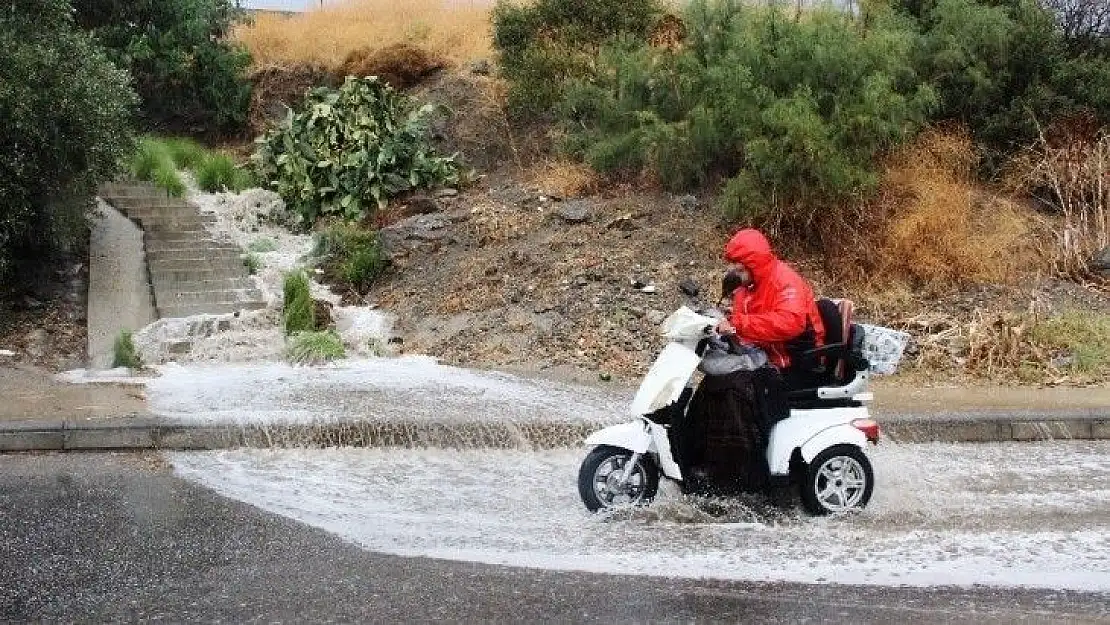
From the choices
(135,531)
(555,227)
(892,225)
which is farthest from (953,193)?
(135,531)

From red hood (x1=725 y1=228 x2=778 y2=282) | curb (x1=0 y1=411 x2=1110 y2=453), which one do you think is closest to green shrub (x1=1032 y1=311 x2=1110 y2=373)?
curb (x1=0 y1=411 x2=1110 y2=453)

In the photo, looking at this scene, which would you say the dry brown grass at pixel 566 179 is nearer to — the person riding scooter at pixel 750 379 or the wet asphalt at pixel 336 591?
the person riding scooter at pixel 750 379

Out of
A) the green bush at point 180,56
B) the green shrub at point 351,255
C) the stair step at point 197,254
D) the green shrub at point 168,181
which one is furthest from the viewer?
the green bush at point 180,56

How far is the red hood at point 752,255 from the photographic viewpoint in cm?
699

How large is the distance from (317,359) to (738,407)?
6.90 meters

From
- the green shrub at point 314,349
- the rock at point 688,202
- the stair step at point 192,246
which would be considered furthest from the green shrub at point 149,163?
the rock at point 688,202

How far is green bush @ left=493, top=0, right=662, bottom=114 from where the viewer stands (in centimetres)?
1797

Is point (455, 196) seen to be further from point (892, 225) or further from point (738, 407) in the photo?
point (738, 407)

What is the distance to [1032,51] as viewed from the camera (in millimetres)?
15750

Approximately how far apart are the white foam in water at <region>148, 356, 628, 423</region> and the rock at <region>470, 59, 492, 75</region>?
9.00 m

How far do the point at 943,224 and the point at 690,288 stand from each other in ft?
9.61

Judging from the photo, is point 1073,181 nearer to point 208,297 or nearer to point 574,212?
point 574,212

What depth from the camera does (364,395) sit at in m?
10.6

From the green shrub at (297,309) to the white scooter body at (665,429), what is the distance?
24.5 ft
